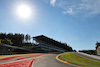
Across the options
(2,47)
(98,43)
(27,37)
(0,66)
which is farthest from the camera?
(27,37)

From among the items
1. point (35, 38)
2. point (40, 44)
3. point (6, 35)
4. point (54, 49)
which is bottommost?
point (54, 49)

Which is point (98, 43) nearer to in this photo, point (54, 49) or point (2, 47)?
point (54, 49)

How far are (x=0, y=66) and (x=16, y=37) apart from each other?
7843cm

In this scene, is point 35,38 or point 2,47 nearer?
point 2,47

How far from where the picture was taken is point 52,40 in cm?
6019

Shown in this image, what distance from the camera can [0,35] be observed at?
251 ft

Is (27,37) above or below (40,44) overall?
above

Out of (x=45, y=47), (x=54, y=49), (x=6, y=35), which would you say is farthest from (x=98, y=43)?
(x=6, y=35)

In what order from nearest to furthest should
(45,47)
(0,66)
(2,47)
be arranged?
(0,66)
(2,47)
(45,47)

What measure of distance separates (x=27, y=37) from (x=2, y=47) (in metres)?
60.2

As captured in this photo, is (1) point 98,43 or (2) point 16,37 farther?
(2) point 16,37

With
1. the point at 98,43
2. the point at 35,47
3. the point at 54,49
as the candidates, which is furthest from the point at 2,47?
the point at 98,43

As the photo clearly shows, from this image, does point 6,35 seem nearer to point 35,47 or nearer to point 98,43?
point 35,47

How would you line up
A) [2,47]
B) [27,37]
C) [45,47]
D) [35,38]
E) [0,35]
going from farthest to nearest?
[27,37] → [0,35] → [35,38] → [45,47] → [2,47]
